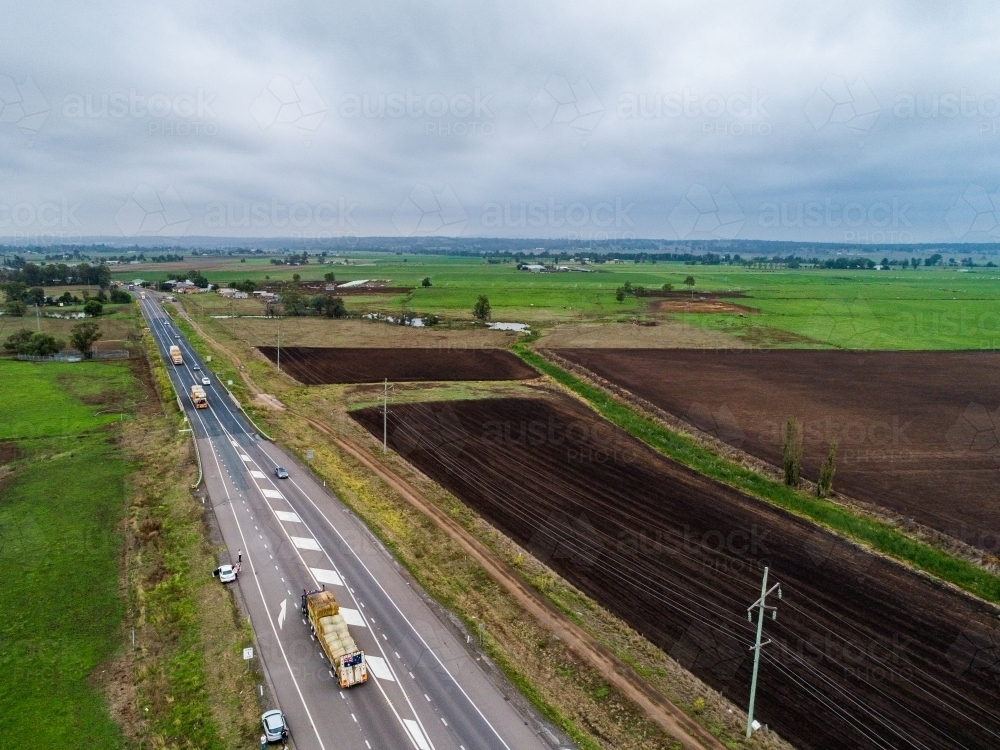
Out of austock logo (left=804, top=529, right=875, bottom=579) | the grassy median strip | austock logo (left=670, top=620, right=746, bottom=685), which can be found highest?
the grassy median strip

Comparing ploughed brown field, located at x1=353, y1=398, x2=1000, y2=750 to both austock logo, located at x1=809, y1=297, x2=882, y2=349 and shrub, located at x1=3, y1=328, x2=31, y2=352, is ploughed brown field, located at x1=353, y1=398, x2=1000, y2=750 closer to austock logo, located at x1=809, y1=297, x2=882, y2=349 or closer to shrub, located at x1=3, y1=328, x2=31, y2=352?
shrub, located at x1=3, y1=328, x2=31, y2=352

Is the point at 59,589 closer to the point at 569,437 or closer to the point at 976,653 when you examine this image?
the point at 569,437

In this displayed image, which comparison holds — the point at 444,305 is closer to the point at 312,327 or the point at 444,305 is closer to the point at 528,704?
the point at 312,327

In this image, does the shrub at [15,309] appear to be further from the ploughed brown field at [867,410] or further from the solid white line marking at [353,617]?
the solid white line marking at [353,617]

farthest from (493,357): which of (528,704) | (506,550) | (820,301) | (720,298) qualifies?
(820,301)

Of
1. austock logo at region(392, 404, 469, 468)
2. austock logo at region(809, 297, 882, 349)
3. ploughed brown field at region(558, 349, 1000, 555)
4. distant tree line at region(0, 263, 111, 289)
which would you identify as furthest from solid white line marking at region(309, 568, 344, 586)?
distant tree line at region(0, 263, 111, 289)

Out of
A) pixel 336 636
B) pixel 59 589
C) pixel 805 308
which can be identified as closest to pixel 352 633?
pixel 336 636

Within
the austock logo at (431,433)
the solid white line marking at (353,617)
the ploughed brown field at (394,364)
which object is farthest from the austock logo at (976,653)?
the ploughed brown field at (394,364)
